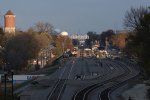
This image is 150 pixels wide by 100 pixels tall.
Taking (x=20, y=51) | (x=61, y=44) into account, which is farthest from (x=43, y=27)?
(x=20, y=51)

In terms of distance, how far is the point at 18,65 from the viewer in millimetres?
99562

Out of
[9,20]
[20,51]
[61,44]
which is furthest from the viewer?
[61,44]

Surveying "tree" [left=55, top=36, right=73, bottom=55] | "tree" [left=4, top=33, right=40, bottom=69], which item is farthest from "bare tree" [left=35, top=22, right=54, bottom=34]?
"tree" [left=4, top=33, right=40, bottom=69]

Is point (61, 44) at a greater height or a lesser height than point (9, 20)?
lesser

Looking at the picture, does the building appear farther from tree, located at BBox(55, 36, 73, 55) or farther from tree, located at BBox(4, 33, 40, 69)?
tree, located at BBox(4, 33, 40, 69)

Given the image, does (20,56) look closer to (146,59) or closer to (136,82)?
(136,82)

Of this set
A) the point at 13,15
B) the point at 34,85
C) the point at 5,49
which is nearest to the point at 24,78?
the point at 34,85

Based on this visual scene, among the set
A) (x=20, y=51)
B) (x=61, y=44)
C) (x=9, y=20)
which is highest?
(x=9, y=20)

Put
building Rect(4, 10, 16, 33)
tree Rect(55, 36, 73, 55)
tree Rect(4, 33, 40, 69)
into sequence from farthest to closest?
building Rect(4, 10, 16, 33), tree Rect(55, 36, 73, 55), tree Rect(4, 33, 40, 69)

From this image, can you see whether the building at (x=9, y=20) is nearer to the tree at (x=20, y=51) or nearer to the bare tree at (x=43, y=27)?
the bare tree at (x=43, y=27)

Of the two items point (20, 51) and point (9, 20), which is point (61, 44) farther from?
point (20, 51)

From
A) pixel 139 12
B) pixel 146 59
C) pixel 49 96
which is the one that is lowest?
pixel 49 96

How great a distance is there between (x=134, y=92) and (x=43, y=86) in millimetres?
12051

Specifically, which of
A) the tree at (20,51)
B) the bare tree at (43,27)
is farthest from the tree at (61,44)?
the tree at (20,51)
